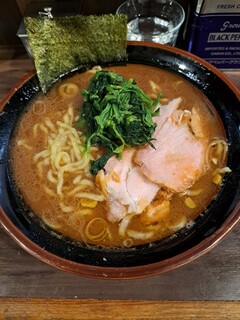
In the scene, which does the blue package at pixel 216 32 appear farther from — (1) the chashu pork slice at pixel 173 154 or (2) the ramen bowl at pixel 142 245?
(1) the chashu pork slice at pixel 173 154

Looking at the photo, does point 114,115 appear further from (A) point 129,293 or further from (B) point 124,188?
(A) point 129,293

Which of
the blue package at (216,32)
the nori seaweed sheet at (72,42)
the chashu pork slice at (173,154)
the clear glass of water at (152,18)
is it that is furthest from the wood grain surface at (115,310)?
the clear glass of water at (152,18)

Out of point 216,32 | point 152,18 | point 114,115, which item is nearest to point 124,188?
point 114,115

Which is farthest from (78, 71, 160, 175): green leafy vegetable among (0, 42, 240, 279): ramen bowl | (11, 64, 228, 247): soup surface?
(0, 42, 240, 279): ramen bowl

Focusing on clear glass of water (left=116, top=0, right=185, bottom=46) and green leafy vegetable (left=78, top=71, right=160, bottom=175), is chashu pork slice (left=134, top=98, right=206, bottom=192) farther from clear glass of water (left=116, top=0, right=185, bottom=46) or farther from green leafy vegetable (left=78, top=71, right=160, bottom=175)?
clear glass of water (left=116, top=0, right=185, bottom=46)

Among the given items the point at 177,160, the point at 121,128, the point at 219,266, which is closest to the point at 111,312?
the point at 219,266

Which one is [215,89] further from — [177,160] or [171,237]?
[171,237]
